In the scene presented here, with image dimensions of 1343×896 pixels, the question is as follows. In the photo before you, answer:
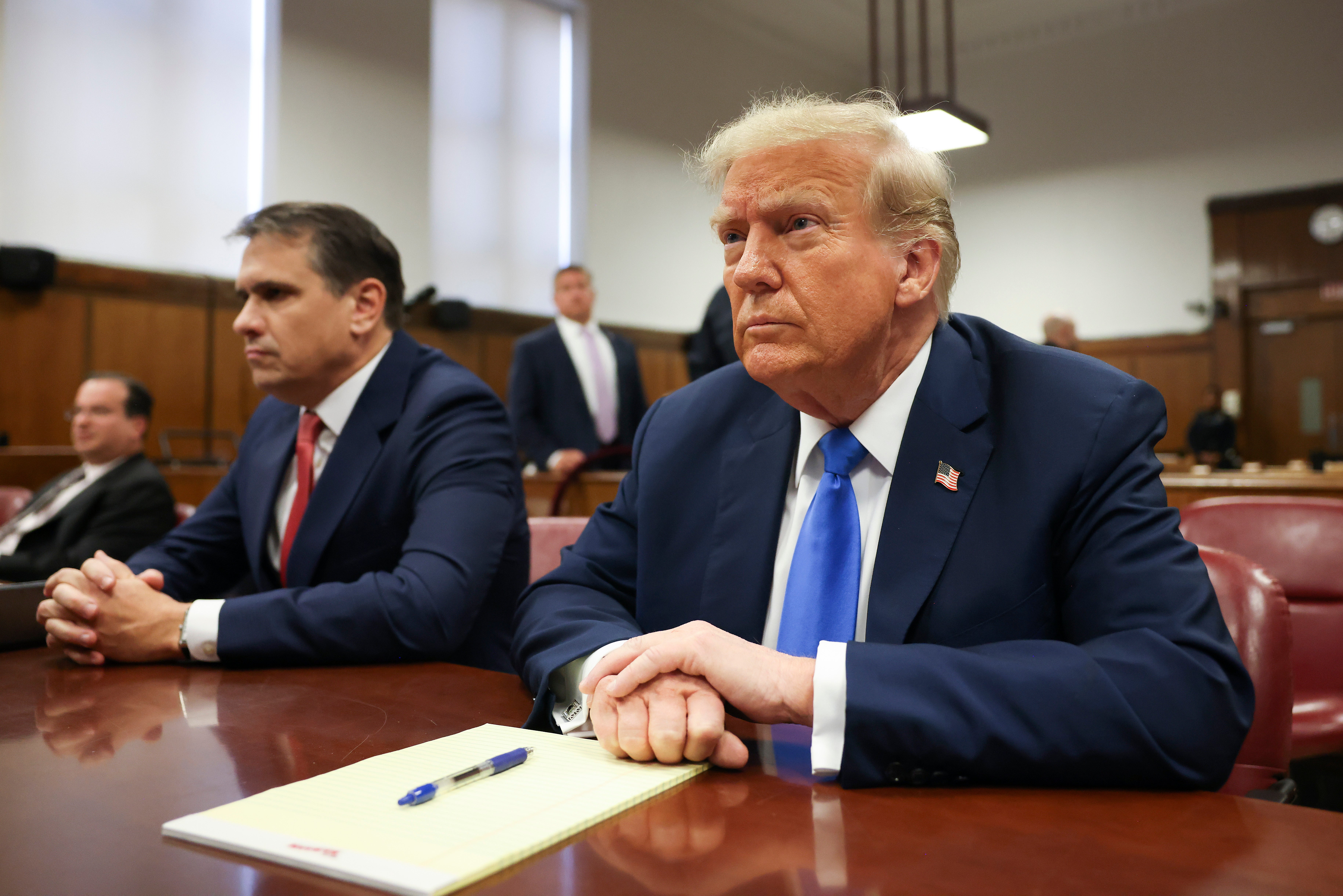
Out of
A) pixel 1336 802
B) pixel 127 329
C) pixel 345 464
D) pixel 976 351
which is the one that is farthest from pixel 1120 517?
pixel 127 329

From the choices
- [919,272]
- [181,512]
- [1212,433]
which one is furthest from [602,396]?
[1212,433]

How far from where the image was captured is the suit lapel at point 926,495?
1.16 metres

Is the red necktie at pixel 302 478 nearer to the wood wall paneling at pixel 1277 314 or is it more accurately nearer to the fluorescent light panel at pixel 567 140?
the fluorescent light panel at pixel 567 140

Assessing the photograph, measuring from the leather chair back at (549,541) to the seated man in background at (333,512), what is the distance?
0.32ft

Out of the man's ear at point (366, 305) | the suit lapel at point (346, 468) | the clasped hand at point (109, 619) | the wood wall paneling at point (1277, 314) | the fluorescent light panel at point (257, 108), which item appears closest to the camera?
the clasped hand at point (109, 619)

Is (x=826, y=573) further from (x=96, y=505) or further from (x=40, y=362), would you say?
(x=40, y=362)

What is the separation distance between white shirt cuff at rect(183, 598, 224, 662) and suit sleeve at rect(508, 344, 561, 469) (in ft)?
14.8

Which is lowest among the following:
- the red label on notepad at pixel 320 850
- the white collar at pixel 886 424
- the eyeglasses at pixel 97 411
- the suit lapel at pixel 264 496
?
the red label on notepad at pixel 320 850

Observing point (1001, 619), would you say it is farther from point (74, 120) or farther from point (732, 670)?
point (74, 120)

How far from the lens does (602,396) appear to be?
6328 mm

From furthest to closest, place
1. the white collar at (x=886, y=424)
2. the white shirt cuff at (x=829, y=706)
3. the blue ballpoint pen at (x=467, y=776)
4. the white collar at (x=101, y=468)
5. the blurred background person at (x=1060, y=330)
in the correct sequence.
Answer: the blurred background person at (x=1060, y=330)
the white collar at (x=101, y=468)
the white collar at (x=886, y=424)
the white shirt cuff at (x=829, y=706)
the blue ballpoint pen at (x=467, y=776)

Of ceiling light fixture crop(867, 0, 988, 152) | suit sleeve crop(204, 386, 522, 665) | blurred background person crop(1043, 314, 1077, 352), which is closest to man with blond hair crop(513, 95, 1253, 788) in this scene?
suit sleeve crop(204, 386, 522, 665)

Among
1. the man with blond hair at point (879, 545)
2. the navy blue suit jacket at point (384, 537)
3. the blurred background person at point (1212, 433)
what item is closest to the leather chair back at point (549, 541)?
the navy blue suit jacket at point (384, 537)

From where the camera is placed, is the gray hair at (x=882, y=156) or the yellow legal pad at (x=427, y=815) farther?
the gray hair at (x=882, y=156)
